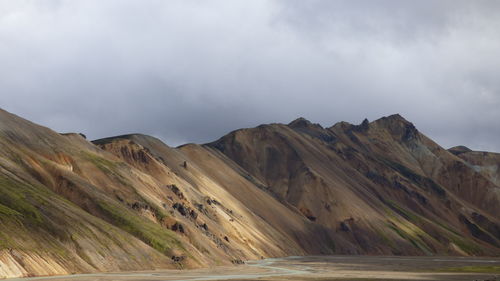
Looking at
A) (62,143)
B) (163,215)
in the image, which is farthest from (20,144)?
(163,215)

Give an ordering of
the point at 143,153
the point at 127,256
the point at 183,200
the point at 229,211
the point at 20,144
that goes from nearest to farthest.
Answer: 1. the point at 127,256
2. the point at 20,144
3. the point at 183,200
4. the point at 143,153
5. the point at 229,211

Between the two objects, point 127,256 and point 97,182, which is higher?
point 97,182

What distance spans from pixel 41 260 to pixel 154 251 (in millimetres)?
28158

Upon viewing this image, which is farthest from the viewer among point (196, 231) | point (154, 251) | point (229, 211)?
point (229, 211)

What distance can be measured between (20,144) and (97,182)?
17299 millimetres

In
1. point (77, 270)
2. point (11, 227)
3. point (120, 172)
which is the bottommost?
point (77, 270)

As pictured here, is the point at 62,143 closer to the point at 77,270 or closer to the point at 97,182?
the point at 97,182

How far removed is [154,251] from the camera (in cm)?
10925

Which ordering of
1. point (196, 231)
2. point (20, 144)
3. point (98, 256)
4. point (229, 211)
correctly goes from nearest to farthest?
point (98, 256) < point (20, 144) < point (196, 231) < point (229, 211)

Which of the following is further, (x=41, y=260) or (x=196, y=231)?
(x=196, y=231)

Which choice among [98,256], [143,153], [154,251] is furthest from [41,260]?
[143,153]

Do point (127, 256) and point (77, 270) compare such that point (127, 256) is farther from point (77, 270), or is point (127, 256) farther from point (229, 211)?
point (229, 211)

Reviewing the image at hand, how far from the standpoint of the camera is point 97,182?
130750 mm

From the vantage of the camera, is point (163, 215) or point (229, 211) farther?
point (229, 211)
